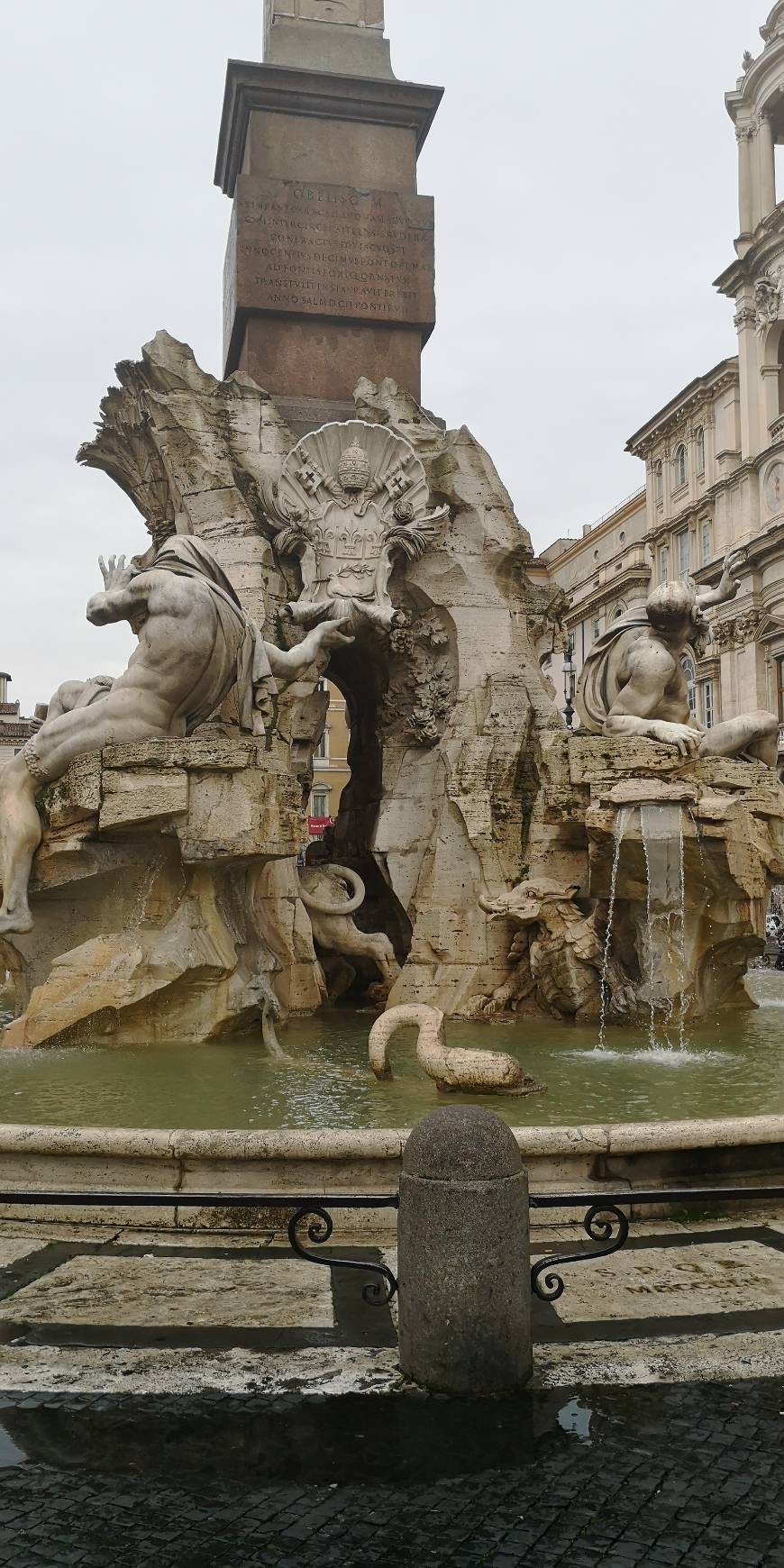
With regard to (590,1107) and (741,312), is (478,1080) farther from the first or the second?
(741,312)

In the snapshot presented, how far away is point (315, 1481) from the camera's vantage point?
2.87m

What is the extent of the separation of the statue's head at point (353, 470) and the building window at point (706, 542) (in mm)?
31854

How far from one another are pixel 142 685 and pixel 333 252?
5660 millimetres

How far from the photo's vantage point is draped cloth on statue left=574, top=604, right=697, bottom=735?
10.4 metres

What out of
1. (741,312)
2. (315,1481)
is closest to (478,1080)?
(315,1481)

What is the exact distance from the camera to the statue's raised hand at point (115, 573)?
8898mm

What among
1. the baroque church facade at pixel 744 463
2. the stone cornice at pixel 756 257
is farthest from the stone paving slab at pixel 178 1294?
the stone cornice at pixel 756 257

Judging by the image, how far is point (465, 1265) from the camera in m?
3.32

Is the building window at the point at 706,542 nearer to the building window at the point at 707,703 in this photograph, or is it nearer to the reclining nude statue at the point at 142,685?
the building window at the point at 707,703

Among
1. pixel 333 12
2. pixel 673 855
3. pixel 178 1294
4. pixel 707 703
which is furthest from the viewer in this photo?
pixel 707 703

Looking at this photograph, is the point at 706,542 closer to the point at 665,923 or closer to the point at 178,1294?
the point at 665,923

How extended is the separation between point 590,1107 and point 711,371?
125 feet

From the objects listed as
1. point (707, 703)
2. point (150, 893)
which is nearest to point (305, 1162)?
point (150, 893)

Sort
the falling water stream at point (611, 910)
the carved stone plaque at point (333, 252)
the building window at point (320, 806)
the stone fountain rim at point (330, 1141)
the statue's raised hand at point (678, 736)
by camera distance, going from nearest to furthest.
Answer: the stone fountain rim at point (330, 1141) < the falling water stream at point (611, 910) < the statue's raised hand at point (678, 736) < the carved stone plaque at point (333, 252) < the building window at point (320, 806)
